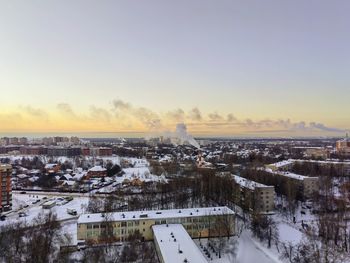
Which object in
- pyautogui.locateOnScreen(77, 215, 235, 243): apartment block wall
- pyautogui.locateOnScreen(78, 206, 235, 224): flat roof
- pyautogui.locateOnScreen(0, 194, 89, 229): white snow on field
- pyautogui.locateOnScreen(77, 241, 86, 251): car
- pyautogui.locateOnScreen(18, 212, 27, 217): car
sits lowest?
pyautogui.locateOnScreen(0, 194, 89, 229): white snow on field

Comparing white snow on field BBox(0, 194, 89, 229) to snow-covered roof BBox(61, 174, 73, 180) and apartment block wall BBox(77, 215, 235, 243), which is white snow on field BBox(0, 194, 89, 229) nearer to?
apartment block wall BBox(77, 215, 235, 243)

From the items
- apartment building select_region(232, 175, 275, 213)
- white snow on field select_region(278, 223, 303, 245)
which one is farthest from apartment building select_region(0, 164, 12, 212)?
white snow on field select_region(278, 223, 303, 245)

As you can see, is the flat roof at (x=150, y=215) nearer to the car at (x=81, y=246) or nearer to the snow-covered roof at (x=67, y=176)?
the car at (x=81, y=246)

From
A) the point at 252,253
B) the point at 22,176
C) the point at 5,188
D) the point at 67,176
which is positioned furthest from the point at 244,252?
the point at 22,176

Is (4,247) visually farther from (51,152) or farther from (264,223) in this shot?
(51,152)

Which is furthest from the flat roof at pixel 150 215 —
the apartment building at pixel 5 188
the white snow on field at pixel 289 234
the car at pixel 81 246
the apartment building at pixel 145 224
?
the apartment building at pixel 5 188

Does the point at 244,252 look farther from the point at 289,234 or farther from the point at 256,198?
the point at 256,198
